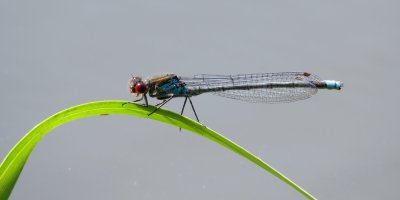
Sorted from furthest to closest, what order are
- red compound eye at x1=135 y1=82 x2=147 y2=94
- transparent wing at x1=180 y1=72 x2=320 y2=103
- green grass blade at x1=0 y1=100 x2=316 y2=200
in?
transparent wing at x1=180 y1=72 x2=320 y2=103
red compound eye at x1=135 y1=82 x2=147 y2=94
green grass blade at x1=0 y1=100 x2=316 y2=200

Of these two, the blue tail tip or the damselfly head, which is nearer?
the damselfly head

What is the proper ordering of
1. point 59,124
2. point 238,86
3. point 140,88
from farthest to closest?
1. point 238,86
2. point 140,88
3. point 59,124

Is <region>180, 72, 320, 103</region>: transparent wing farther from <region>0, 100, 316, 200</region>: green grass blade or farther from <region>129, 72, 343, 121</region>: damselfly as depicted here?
<region>0, 100, 316, 200</region>: green grass blade

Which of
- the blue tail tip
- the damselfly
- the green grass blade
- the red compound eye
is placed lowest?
the green grass blade

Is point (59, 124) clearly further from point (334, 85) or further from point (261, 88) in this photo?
point (334, 85)

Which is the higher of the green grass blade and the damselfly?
the damselfly

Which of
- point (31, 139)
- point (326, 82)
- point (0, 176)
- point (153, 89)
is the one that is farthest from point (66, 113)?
point (326, 82)

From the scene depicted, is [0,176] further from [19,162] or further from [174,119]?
[174,119]

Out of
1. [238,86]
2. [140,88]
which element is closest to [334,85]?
[238,86]

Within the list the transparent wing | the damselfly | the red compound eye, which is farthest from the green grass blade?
the transparent wing

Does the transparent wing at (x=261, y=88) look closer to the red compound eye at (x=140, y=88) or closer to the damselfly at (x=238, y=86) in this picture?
the damselfly at (x=238, y=86)
